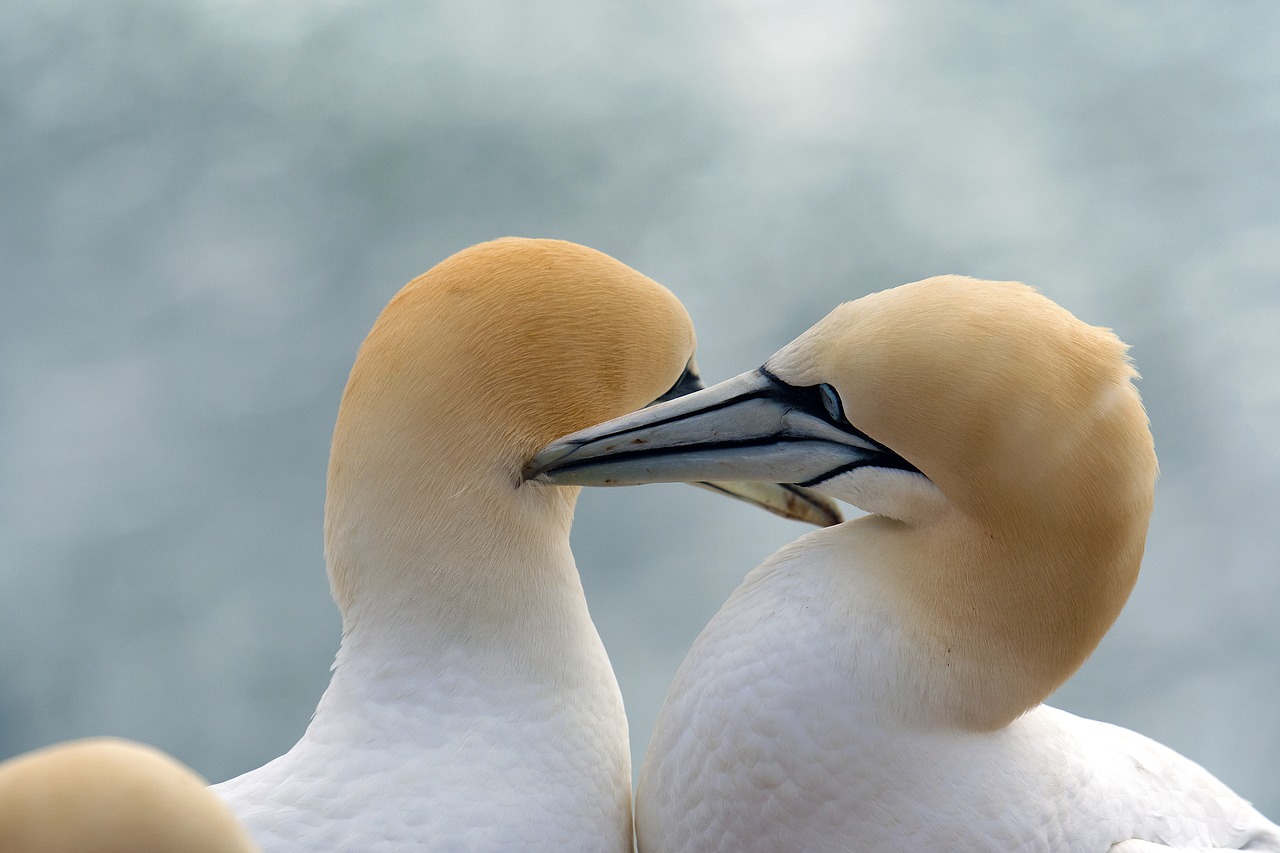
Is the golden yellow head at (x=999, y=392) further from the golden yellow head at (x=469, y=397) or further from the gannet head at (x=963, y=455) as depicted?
the golden yellow head at (x=469, y=397)

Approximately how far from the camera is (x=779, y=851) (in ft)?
7.26

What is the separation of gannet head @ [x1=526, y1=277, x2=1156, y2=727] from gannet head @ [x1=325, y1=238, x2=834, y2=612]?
0.12 meters

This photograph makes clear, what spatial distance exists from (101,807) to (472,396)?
1.28m

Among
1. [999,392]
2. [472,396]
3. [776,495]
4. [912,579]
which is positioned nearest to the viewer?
[999,392]

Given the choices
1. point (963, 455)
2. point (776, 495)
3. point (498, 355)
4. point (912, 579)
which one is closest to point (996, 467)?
point (963, 455)

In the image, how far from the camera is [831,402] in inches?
88.1

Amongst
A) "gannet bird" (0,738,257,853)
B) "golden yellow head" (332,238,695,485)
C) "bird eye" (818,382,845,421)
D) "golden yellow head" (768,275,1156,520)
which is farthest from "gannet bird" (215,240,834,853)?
"gannet bird" (0,738,257,853)

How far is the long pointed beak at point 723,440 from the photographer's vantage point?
228 cm

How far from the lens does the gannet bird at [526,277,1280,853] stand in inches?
81.2

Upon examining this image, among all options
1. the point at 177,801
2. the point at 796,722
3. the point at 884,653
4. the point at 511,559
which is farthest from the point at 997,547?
the point at 177,801

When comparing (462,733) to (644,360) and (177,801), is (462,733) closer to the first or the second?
(644,360)

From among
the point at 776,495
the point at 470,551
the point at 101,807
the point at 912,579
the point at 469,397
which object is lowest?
the point at 101,807

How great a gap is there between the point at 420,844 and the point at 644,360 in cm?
89

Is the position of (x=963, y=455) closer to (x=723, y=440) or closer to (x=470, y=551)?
(x=723, y=440)
